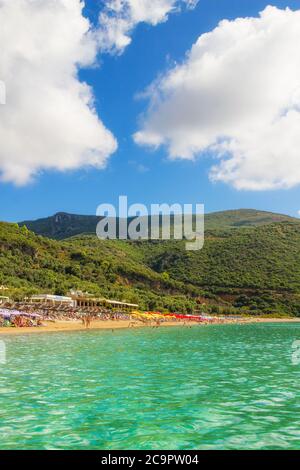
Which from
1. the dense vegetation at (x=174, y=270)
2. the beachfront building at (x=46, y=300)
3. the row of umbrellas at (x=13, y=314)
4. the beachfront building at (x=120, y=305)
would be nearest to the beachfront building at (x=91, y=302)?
the beachfront building at (x=120, y=305)

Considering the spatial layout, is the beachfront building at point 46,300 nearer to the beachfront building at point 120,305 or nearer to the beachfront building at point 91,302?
the beachfront building at point 91,302

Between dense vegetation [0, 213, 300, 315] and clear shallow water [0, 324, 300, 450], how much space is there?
151 ft

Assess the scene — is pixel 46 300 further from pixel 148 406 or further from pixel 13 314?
pixel 148 406

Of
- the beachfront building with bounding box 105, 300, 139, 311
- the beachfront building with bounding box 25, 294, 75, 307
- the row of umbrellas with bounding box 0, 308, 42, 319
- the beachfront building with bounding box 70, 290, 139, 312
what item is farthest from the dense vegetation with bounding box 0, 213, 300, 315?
the row of umbrellas with bounding box 0, 308, 42, 319

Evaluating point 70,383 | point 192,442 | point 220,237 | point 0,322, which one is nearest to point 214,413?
point 192,442

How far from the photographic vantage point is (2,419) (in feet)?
30.0

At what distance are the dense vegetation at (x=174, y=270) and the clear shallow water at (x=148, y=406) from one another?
46085 mm

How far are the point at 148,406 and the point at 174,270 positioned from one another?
125m

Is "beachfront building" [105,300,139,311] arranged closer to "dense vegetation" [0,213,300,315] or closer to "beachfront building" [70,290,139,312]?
"beachfront building" [70,290,139,312]

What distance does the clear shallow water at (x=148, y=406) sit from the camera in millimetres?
7875

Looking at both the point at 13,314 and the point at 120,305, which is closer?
the point at 13,314

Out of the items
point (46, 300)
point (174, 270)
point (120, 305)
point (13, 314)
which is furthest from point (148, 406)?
point (174, 270)

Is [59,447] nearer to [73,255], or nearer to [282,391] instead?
[282,391]

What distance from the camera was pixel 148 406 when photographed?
10445 mm
